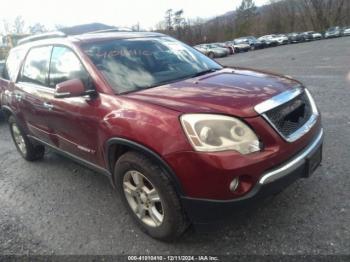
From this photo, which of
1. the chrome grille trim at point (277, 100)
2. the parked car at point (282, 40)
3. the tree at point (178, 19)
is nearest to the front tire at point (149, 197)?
the chrome grille trim at point (277, 100)

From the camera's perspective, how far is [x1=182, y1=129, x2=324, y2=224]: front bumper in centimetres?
249

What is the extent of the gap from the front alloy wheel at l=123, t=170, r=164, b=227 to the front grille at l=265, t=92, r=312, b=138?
1.10 meters

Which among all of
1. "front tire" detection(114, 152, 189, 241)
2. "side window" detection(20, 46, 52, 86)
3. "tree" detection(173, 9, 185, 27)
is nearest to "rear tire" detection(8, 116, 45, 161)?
"side window" detection(20, 46, 52, 86)

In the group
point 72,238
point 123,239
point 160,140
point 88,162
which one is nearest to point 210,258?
point 123,239

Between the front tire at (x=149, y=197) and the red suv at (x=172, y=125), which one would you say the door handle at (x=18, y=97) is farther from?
the front tire at (x=149, y=197)

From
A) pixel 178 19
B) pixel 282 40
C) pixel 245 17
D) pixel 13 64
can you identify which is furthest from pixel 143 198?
pixel 245 17

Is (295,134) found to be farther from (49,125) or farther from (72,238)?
(49,125)

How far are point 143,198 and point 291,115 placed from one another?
4.74ft

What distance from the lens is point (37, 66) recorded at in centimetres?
437

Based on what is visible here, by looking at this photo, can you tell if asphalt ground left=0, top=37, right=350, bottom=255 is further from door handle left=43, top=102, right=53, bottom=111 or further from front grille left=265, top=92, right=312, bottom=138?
door handle left=43, top=102, right=53, bottom=111

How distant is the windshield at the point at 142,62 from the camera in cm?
330

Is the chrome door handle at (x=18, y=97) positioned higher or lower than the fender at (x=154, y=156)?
higher

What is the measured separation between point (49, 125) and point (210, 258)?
A: 8.16 ft

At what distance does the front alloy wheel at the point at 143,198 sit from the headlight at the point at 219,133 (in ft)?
2.04
